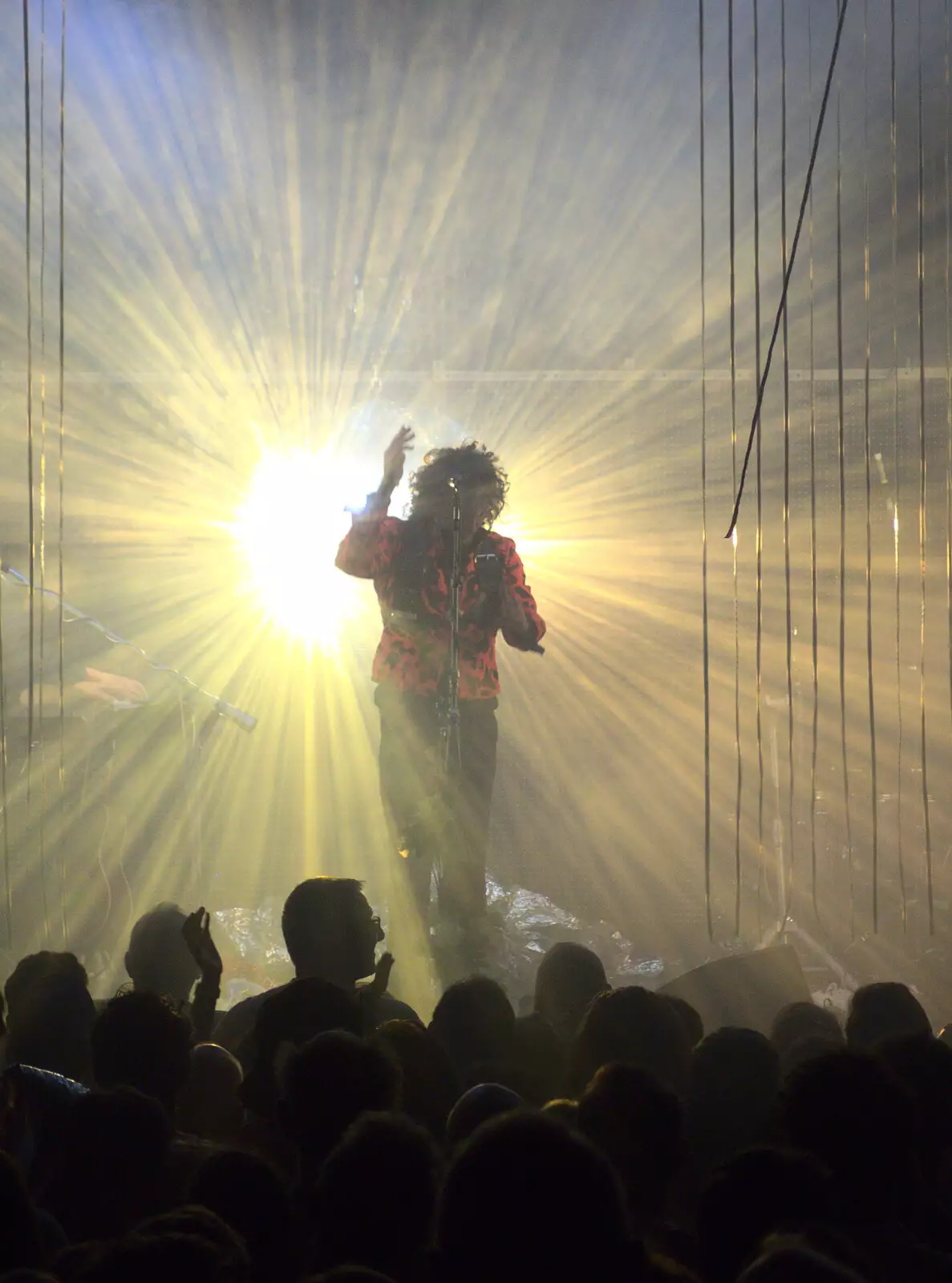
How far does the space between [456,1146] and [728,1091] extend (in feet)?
1.10

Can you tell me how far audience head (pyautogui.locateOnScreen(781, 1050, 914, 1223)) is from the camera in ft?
2.81

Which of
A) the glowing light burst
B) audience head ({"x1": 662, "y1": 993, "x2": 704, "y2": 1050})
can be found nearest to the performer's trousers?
audience head ({"x1": 662, "y1": 993, "x2": 704, "y2": 1050})

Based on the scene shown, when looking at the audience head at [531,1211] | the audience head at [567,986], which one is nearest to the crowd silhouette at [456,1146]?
the audience head at [531,1211]

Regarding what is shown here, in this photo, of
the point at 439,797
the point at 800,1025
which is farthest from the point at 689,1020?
the point at 439,797

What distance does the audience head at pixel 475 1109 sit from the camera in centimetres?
94

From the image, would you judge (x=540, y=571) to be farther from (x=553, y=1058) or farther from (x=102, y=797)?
(x=553, y=1058)

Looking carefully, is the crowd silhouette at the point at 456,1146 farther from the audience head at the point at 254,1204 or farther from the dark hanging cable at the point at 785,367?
the dark hanging cable at the point at 785,367

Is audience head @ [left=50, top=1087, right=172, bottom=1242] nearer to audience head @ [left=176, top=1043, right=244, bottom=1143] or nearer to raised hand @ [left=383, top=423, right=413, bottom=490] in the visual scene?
audience head @ [left=176, top=1043, right=244, bottom=1143]

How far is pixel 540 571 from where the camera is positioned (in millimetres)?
4941

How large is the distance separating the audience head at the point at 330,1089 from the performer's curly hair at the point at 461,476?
1648 millimetres

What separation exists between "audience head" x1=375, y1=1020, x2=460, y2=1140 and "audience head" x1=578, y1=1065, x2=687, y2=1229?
0.70 feet

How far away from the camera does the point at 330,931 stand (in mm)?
1411

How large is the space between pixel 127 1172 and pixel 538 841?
3.02 metres

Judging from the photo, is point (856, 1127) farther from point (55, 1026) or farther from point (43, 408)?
point (43, 408)
